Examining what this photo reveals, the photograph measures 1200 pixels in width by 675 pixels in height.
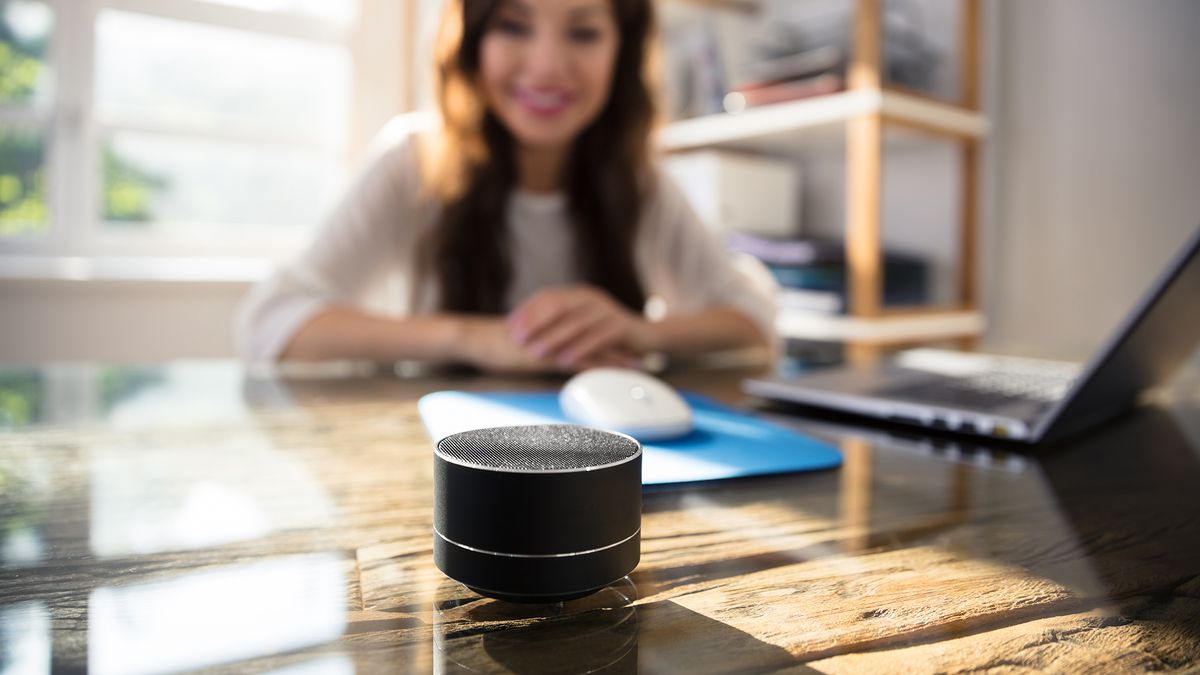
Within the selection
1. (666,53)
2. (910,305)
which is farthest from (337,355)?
(666,53)

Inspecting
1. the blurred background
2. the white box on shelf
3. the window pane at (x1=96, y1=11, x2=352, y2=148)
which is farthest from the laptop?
the window pane at (x1=96, y1=11, x2=352, y2=148)

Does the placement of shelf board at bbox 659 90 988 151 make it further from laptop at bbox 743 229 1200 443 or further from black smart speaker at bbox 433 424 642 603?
black smart speaker at bbox 433 424 642 603

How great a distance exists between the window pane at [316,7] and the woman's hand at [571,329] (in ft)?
6.69

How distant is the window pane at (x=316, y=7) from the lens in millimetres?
2457

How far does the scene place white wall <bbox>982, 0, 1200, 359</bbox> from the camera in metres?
1.57

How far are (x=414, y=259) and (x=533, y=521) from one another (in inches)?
44.8

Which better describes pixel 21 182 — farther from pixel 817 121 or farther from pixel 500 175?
pixel 817 121

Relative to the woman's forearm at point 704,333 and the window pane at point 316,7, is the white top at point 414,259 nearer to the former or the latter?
the woman's forearm at point 704,333

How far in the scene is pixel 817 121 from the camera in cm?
172

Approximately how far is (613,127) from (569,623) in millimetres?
1220

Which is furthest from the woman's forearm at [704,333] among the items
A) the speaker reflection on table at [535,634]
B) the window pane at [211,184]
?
the window pane at [211,184]

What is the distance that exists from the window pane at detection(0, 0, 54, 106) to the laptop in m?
2.36

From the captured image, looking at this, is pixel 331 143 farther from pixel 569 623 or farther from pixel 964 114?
pixel 569 623

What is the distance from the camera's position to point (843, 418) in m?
0.63
